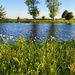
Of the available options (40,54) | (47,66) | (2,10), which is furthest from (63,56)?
(2,10)

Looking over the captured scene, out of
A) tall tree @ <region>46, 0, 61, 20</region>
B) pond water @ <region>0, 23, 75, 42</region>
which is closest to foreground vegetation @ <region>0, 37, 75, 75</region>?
pond water @ <region>0, 23, 75, 42</region>

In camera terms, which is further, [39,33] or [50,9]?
[50,9]

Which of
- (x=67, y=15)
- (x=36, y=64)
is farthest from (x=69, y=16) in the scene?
(x=36, y=64)

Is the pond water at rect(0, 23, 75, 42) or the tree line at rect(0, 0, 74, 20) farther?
the tree line at rect(0, 0, 74, 20)

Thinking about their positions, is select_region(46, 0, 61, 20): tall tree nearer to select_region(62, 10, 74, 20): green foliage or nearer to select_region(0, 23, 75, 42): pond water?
select_region(62, 10, 74, 20): green foliage

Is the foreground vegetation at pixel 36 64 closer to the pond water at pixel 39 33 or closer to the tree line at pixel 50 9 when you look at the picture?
the pond water at pixel 39 33

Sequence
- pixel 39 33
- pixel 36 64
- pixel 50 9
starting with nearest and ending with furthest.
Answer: pixel 36 64 → pixel 39 33 → pixel 50 9

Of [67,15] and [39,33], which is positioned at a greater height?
[39,33]

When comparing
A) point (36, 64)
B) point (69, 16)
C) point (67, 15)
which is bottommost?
point (69, 16)

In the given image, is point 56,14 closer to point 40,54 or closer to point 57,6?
point 57,6

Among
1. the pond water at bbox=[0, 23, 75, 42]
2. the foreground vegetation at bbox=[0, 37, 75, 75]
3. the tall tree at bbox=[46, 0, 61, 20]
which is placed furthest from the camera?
the tall tree at bbox=[46, 0, 61, 20]

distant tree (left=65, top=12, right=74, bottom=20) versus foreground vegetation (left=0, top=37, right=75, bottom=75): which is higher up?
foreground vegetation (left=0, top=37, right=75, bottom=75)

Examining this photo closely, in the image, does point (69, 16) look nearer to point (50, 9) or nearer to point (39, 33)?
point (50, 9)

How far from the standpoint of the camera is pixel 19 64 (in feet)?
22.7
